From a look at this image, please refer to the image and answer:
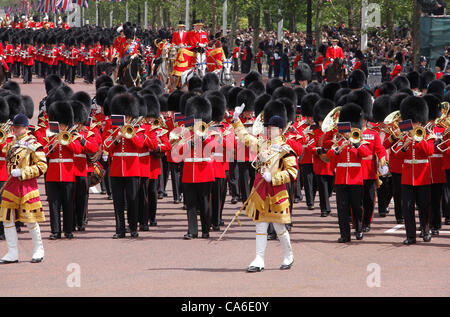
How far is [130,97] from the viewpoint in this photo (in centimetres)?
1084

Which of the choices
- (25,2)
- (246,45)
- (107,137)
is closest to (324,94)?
(107,137)

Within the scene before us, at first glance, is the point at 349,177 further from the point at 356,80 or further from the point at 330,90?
the point at 356,80

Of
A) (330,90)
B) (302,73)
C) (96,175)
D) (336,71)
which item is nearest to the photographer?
(96,175)

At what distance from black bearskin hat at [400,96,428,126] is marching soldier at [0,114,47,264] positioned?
12.0 ft

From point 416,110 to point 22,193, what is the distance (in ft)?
12.9

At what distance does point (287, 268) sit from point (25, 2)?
79.5m

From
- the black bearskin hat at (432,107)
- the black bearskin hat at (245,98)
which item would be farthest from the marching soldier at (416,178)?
the black bearskin hat at (245,98)

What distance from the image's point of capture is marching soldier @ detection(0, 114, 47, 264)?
9.16 m

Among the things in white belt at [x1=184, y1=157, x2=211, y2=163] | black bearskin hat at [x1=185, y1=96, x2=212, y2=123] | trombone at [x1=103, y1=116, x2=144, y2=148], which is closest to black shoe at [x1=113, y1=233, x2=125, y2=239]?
trombone at [x1=103, y1=116, x2=144, y2=148]

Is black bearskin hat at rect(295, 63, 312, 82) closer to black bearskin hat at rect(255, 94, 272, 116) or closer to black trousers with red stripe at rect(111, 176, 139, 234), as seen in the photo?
black bearskin hat at rect(255, 94, 272, 116)

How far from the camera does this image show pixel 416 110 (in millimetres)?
10516

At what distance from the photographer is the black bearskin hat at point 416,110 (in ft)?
34.4

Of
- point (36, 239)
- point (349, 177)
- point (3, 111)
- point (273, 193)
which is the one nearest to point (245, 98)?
point (349, 177)

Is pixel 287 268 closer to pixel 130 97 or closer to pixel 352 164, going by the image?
pixel 352 164
